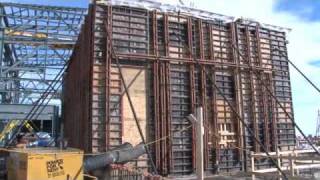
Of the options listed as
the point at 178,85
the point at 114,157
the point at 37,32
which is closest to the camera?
the point at 114,157

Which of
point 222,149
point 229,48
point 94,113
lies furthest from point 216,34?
point 94,113

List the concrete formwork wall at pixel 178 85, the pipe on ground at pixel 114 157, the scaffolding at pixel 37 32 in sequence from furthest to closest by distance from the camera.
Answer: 1. the scaffolding at pixel 37 32
2. the concrete formwork wall at pixel 178 85
3. the pipe on ground at pixel 114 157

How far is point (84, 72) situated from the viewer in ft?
71.2

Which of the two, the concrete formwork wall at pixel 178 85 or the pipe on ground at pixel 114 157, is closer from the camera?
the pipe on ground at pixel 114 157

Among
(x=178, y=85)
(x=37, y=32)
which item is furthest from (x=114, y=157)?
(x=37, y=32)

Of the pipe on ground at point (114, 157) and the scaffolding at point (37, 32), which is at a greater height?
the scaffolding at point (37, 32)

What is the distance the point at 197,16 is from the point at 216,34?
51.9 inches

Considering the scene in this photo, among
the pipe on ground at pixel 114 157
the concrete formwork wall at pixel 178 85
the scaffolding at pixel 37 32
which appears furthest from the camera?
the scaffolding at pixel 37 32

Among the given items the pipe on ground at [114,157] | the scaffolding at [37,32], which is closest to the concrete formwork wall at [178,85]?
the pipe on ground at [114,157]

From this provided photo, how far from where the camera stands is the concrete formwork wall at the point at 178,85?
64.1 feet

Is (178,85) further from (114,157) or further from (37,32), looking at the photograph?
(37,32)

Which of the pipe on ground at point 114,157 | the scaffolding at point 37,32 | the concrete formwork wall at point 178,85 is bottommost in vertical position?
the pipe on ground at point 114,157

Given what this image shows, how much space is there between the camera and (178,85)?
2108 centimetres

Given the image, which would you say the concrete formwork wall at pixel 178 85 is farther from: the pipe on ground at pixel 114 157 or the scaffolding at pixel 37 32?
the scaffolding at pixel 37 32
